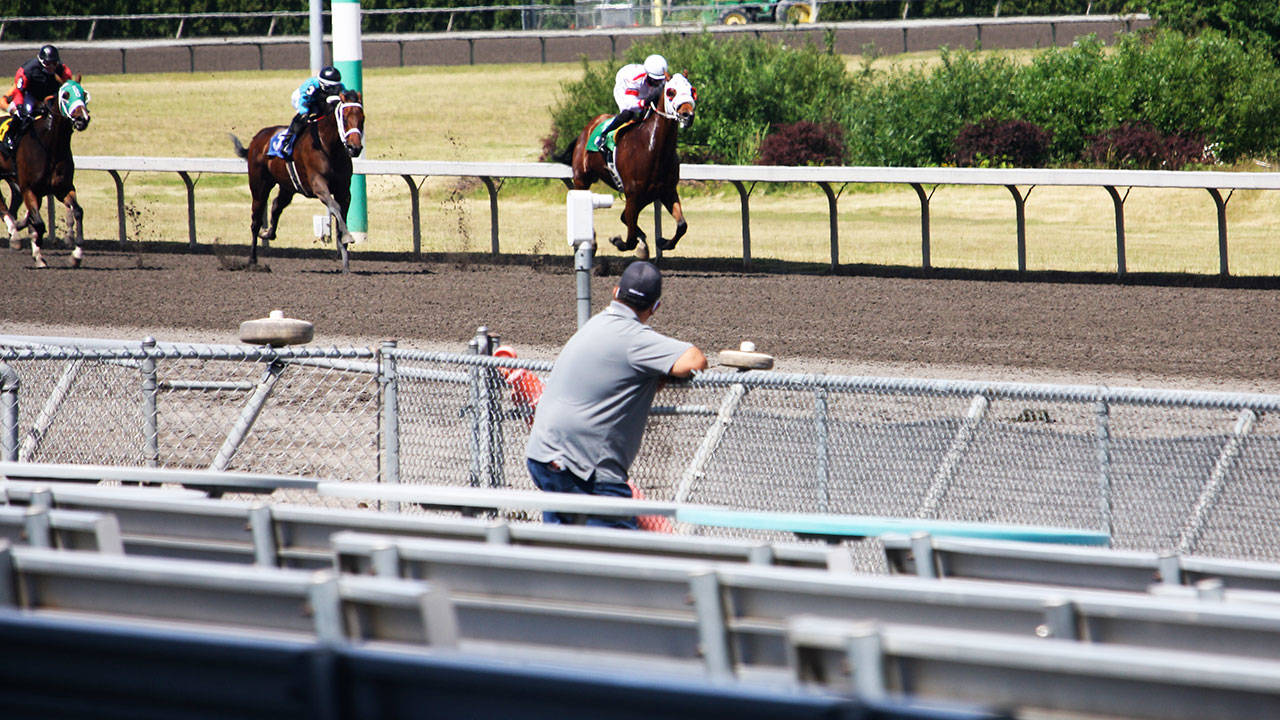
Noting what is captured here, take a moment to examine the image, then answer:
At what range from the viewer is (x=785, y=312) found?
14117 mm

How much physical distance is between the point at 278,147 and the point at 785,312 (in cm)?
692

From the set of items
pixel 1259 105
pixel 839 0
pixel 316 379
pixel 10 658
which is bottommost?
pixel 316 379

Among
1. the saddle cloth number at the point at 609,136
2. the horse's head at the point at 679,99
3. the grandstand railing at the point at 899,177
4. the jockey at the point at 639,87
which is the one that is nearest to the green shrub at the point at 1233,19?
the grandstand railing at the point at 899,177

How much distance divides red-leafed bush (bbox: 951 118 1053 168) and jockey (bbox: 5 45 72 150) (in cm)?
1712

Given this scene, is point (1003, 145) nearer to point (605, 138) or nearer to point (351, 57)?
point (351, 57)

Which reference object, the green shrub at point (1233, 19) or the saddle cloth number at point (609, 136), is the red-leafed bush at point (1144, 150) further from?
the saddle cloth number at point (609, 136)

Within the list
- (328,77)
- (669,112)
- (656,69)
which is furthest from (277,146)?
(669,112)

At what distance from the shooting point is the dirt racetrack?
37.5ft

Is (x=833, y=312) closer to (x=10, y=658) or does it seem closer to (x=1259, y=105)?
(x=10, y=658)

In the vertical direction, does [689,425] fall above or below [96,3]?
below

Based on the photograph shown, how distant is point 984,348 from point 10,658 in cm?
1031

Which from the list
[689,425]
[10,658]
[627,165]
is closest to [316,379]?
[689,425]

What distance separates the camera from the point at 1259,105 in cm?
2998

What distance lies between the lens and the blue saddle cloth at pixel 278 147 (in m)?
18.0
